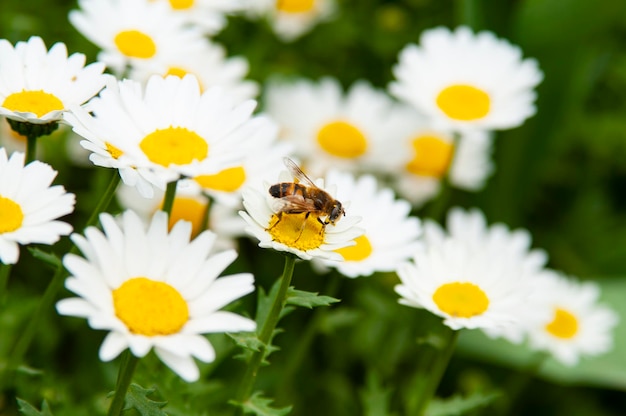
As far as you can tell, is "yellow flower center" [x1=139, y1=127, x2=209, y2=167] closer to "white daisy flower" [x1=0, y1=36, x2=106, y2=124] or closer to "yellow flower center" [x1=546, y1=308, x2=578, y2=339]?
"white daisy flower" [x1=0, y1=36, x2=106, y2=124]

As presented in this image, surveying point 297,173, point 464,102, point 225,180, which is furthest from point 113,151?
point 464,102

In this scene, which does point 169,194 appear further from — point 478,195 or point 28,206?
point 478,195

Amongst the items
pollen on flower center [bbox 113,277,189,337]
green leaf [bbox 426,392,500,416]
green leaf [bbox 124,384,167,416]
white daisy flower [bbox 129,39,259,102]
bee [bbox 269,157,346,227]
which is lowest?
green leaf [bbox 124,384,167,416]

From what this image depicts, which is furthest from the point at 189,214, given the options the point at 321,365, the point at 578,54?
the point at 578,54

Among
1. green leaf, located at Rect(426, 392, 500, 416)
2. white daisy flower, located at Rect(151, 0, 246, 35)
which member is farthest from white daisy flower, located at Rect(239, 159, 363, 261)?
white daisy flower, located at Rect(151, 0, 246, 35)

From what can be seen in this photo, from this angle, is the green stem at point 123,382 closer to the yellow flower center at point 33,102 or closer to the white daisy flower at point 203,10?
the yellow flower center at point 33,102
